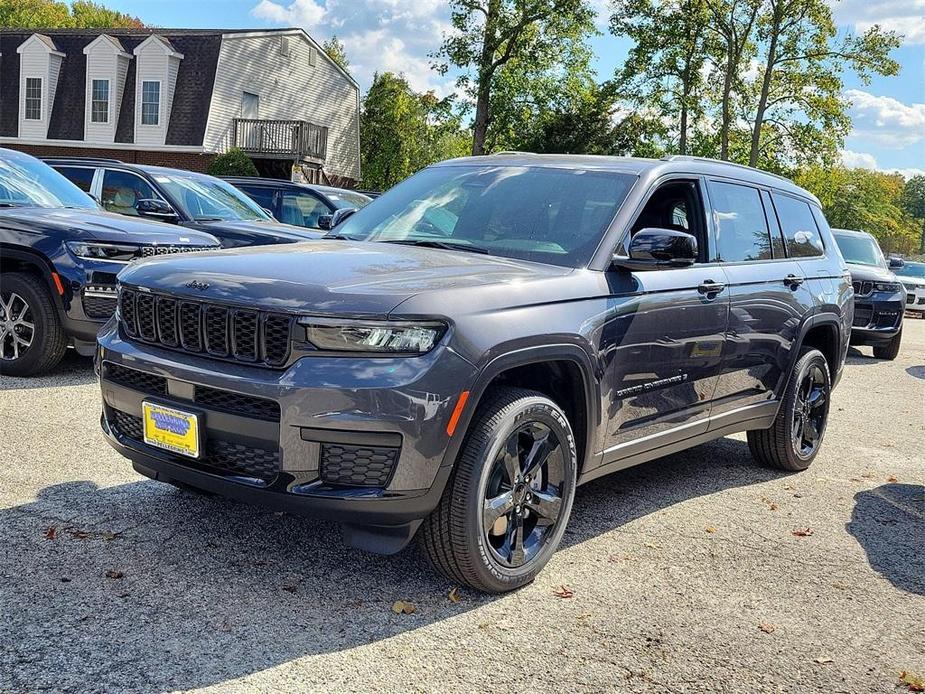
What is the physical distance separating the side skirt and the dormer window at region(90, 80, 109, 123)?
33893 mm

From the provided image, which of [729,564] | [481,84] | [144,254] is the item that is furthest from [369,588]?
[481,84]

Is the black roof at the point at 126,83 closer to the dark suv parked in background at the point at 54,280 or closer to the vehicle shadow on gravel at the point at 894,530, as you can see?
the dark suv parked in background at the point at 54,280

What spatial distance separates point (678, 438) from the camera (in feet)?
16.2

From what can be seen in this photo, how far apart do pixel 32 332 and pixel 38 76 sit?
32.4 metres

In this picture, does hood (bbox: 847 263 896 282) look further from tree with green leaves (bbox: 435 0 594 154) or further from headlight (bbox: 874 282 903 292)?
tree with green leaves (bbox: 435 0 594 154)

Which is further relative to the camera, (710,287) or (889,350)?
(889,350)

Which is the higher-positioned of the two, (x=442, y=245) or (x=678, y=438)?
(x=442, y=245)

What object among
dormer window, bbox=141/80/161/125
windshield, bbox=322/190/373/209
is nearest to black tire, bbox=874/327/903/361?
windshield, bbox=322/190/373/209

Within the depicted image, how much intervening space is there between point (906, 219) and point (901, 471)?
104748 mm

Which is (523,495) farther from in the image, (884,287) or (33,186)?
(884,287)

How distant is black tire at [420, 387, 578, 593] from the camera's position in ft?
11.7

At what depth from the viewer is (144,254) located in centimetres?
741

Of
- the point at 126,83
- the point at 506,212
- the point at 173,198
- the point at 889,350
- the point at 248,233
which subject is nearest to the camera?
the point at 506,212

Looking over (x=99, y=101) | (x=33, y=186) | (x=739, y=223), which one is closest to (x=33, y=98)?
(x=99, y=101)
